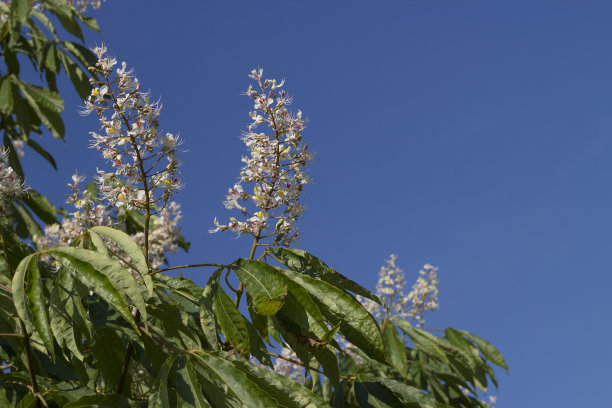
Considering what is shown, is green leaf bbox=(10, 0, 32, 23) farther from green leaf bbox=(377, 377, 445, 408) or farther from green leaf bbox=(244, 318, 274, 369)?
green leaf bbox=(377, 377, 445, 408)

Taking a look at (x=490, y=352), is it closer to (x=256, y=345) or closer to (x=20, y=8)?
(x=256, y=345)

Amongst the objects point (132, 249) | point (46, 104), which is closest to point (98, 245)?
point (132, 249)

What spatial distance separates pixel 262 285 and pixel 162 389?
34 centimetres

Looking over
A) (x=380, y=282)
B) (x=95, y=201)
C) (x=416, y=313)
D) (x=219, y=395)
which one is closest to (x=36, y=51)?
(x=95, y=201)

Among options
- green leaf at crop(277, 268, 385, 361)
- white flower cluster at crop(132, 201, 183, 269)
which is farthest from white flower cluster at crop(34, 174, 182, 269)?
green leaf at crop(277, 268, 385, 361)

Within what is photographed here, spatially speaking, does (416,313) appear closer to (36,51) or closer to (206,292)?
(36,51)

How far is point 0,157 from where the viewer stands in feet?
5.98

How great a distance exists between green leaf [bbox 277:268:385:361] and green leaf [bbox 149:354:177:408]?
366mm

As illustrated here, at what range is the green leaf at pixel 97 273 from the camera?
1.27m

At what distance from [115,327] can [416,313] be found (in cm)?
417

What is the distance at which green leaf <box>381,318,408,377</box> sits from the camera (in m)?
3.06

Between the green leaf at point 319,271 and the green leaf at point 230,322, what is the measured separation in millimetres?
274

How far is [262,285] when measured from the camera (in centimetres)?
151

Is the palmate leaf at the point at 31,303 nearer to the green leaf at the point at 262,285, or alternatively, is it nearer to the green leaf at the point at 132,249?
the green leaf at the point at 132,249
